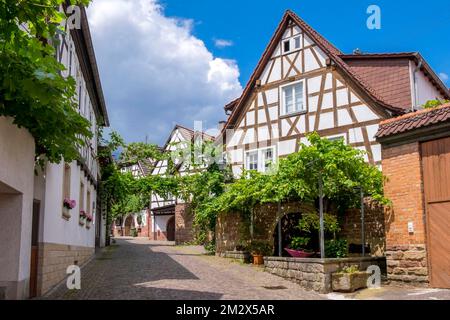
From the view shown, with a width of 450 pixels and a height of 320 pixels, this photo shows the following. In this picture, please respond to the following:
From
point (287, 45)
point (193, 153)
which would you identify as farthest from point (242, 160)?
point (287, 45)

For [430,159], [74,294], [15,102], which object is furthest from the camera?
[430,159]

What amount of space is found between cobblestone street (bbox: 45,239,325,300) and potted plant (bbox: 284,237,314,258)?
2.56 ft

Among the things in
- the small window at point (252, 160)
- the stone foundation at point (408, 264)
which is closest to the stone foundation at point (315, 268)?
the stone foundation at point (408, 264)

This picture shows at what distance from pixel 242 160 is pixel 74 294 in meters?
12.1

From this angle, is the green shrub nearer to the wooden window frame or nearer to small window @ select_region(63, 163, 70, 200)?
small window @ select_region(63, 163, 70, 200)

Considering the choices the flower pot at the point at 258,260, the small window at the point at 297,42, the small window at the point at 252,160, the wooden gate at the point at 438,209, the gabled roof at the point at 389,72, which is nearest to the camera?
the wooden gate at the point at 438,209

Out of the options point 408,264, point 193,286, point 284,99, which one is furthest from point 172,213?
point 408,264

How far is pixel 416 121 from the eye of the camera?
1085cm

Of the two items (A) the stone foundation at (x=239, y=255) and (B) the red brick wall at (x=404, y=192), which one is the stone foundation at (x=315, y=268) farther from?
(A) the stone foundation at (x=239, y=255)

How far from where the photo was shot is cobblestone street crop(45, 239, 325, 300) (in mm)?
9500

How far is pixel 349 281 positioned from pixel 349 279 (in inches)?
1.6

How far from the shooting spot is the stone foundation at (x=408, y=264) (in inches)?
416
